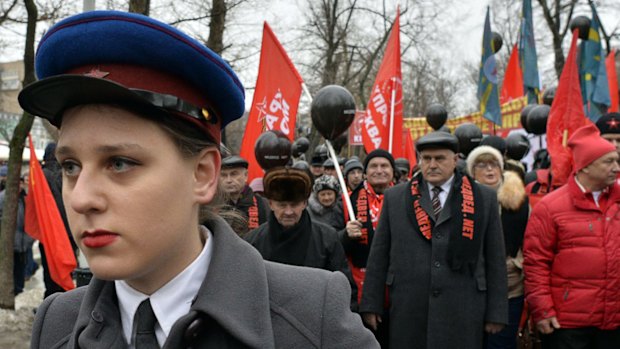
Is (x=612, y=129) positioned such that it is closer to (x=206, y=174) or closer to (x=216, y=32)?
(x=206, y=174)

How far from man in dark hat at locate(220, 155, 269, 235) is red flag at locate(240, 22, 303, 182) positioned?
1.62m

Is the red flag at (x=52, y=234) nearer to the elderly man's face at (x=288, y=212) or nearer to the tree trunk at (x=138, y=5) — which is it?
the tree trunk at (x=138, y=5)

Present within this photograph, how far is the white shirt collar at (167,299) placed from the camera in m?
1.28

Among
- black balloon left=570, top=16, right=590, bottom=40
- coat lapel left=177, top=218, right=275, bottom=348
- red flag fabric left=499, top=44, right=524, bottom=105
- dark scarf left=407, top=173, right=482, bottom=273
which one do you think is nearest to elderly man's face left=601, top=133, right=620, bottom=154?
dark scarf left=407, top=173, right=482, bottom=273

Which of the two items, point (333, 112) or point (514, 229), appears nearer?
point (514, 229)

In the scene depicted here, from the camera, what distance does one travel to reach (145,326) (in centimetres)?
128

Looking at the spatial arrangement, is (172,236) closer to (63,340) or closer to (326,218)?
(63,340)

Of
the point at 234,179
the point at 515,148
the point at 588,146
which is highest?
the point at 515,148

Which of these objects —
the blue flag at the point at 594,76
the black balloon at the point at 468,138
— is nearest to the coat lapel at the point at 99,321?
the black balloon at the point at 468,138

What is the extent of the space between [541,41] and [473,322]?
69.7 ft

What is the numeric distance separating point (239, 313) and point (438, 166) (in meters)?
3.19

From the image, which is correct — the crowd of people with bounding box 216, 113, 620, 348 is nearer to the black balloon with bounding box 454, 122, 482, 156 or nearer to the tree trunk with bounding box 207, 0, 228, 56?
the black balloon with bounding box 454, 122, 482, 156

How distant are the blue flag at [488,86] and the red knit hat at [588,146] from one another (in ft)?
18.6

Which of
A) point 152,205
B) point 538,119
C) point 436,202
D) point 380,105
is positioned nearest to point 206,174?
point 152,205
